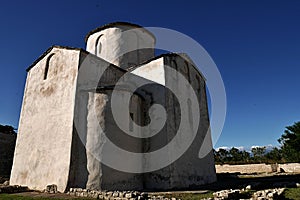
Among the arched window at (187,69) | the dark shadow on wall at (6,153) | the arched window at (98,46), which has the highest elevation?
the arched window at (98,46)

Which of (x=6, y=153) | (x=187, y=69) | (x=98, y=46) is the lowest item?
(x=6, y=153)

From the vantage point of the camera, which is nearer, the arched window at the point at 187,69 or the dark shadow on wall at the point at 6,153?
the dark shadow on wall at the point at 6,153

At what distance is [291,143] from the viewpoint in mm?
29422

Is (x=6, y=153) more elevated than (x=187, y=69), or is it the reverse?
(x=187, y=69)

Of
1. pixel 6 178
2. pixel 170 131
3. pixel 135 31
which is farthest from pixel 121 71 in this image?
pixel 6 178

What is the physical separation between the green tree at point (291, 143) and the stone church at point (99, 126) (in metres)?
21.5

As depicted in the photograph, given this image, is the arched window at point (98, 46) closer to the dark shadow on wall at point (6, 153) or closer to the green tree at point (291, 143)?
the dark shadow on wall at point (6, 153)

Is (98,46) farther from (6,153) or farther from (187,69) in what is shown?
(6,153)

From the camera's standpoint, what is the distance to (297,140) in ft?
94.6

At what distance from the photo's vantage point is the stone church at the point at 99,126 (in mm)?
9148

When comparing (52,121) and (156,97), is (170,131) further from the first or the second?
(52,121)

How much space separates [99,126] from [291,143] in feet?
96.2

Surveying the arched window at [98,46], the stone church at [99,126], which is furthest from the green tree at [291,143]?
the arched window at [98,46]

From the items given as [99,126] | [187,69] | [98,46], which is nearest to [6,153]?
[99,126]
